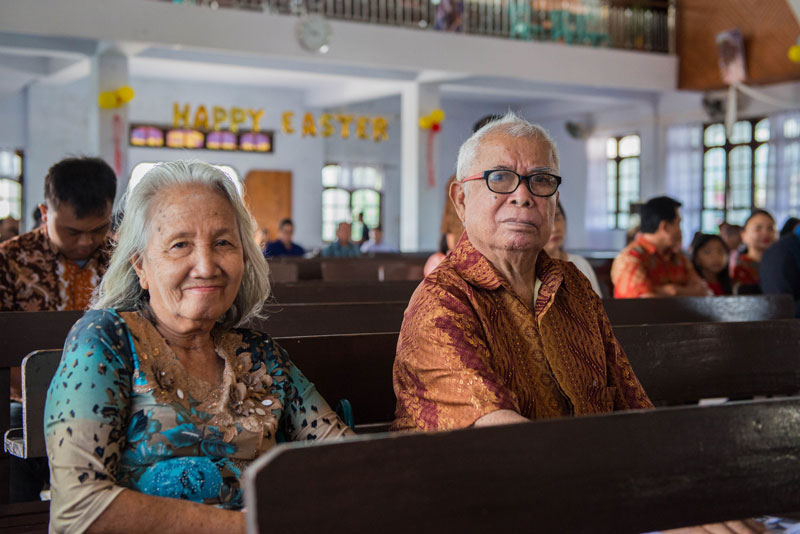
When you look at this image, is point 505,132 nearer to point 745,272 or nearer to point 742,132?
point 745,272

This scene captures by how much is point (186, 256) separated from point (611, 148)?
15.5m

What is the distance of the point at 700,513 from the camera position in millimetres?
1312

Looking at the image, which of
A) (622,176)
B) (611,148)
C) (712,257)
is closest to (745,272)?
(712,257)

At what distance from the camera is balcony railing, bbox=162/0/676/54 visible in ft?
38.6

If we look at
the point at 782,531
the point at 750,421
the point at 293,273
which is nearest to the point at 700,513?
the point at 750,421

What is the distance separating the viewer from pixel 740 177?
14.2m

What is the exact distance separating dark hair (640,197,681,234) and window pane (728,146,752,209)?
32.9 feet

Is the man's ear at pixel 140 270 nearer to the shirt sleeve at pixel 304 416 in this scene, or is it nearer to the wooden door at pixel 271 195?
the shirt sleeve at pixel 304 416

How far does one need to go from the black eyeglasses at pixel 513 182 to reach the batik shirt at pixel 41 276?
1555 millimetres

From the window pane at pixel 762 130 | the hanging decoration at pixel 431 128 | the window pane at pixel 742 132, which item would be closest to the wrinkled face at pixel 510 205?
the hanging decoration at pixel 431 128

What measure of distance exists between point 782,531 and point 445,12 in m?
11.2

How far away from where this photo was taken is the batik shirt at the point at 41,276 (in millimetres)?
2932

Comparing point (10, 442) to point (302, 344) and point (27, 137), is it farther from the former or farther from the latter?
point (27, 137)

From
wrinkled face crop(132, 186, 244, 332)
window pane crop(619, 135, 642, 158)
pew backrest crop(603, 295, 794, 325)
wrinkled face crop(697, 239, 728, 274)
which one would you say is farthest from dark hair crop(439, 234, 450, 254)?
window pane crop(619, 135, 642, 158)
